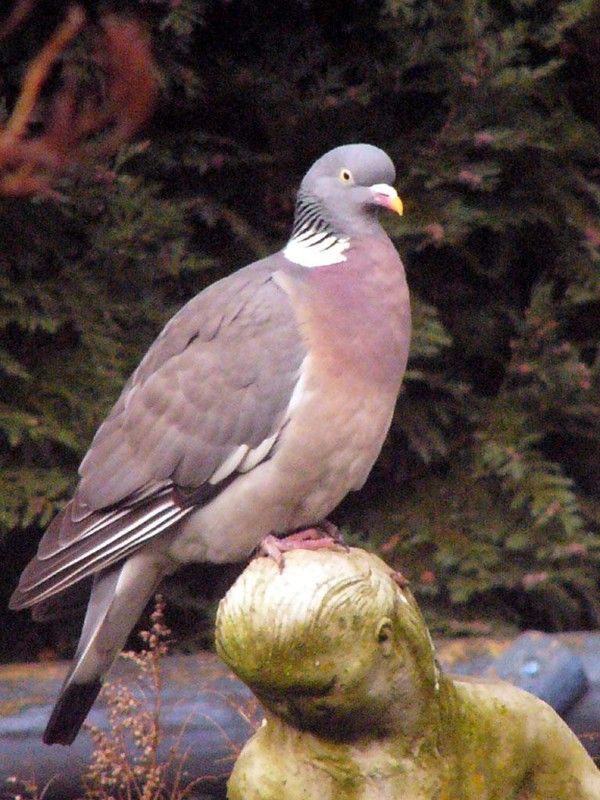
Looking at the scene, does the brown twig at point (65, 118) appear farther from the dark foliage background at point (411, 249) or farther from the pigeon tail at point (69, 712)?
the dark foliage background at point (411, 249)

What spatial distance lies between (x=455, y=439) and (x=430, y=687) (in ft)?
7.60

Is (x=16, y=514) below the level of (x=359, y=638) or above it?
below

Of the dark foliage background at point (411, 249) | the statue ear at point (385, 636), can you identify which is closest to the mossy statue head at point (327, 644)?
the statue ear at point (385, 636)

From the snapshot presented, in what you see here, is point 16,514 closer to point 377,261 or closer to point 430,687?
point 377,261

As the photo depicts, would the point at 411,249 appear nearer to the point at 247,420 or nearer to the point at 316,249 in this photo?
the point at 316,249

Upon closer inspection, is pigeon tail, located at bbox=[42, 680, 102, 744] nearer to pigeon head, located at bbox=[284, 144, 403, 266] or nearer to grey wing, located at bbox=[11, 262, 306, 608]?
grey wing, located at bbox=[11, 262, 306, 608]

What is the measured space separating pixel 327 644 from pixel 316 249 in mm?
1256

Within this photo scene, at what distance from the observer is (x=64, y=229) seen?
376 centimetres

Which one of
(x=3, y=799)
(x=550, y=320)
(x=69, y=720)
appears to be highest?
(x=550, y=320)

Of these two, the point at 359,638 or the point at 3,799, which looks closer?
the point at 359,638

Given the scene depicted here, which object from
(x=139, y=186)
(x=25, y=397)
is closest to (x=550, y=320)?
(x=139, y=186)

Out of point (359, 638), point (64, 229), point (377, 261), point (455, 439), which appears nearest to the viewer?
point (359, 638)

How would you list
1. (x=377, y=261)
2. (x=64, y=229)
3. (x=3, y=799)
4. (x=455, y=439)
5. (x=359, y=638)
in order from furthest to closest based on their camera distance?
1. (x=455, y=439)
2. (x=64, y=229)
3. (x=3, y=799)
4. (x=377, y=261)
5. (x=359, y=638)

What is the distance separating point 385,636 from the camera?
1.79m
